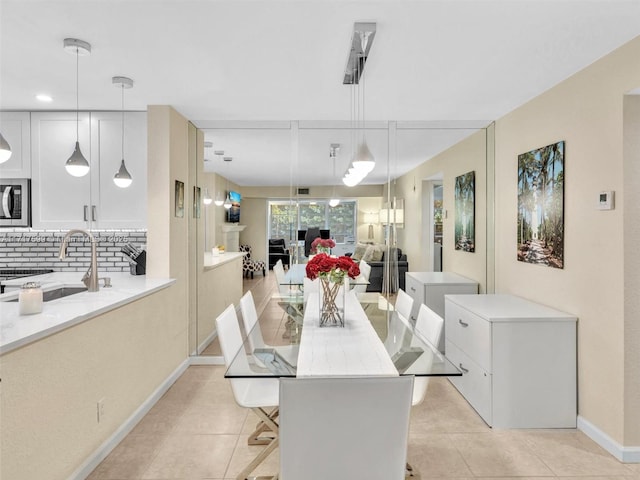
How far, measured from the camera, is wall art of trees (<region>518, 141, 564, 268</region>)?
9.82ft

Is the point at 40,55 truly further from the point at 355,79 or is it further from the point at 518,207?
the point at 518,207

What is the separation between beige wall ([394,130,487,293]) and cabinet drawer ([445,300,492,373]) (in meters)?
0.92

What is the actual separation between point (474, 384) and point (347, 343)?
4.81 ft

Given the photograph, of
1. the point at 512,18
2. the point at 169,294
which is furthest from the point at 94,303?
the point at 512,18

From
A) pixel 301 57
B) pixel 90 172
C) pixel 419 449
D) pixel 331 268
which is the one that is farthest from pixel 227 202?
pixel 419 449

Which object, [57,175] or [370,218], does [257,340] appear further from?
[57,175]

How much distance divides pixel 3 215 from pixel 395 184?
381cm

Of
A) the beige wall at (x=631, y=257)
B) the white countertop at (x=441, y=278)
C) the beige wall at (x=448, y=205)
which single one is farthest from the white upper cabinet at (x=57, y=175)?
the beige wall at (x=631, y=257)

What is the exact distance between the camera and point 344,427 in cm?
144

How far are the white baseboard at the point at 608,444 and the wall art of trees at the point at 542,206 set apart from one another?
1.08 m

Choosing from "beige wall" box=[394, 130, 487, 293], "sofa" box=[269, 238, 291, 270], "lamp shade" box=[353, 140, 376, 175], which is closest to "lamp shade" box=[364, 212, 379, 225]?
"beige wall" box=[394, 130, 487, 293]

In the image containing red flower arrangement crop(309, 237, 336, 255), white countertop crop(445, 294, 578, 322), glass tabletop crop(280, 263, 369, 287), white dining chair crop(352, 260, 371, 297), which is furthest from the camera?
red flower arrangement crop(309, 237, 336, 255)

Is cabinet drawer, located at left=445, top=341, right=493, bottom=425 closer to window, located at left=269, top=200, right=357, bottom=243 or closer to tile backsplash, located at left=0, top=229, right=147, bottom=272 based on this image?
window, located at left=269, top=200, right=357, bottom=243

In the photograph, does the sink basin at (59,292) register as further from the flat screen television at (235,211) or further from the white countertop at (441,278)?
the white countertop at (441,278)
